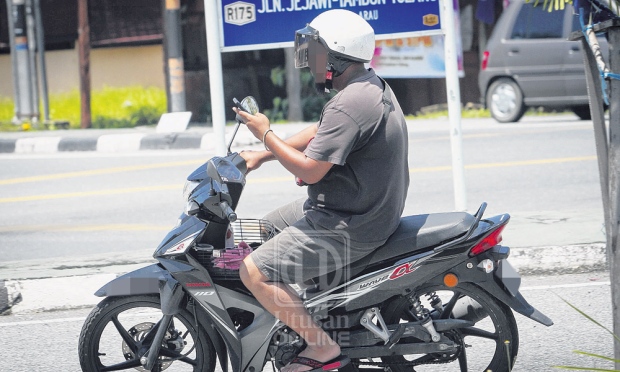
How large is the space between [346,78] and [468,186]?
18.7 feet

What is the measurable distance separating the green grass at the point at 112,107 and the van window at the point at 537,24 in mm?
6085

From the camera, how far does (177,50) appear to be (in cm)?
1396

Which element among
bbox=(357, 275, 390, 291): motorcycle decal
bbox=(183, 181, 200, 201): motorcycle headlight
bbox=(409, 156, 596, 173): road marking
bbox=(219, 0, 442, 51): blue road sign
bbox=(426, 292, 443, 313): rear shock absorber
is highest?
bbox=(219, 0, 442, 51): blue road sign

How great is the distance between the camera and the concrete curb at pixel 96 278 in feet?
19.1

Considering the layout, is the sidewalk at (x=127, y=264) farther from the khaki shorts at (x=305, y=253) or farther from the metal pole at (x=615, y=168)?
the metal pole at (x=615, y=168)

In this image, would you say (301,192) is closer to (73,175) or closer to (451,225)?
(73,175)

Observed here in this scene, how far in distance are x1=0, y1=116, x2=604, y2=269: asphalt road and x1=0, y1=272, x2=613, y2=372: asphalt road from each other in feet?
2.05

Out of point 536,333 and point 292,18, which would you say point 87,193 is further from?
point 536,333

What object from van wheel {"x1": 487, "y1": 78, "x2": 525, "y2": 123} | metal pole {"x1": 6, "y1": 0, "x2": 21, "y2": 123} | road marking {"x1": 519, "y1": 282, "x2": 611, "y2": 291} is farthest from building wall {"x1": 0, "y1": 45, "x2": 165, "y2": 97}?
road marking {"x1": 519, "y1": 282, "x2": 611, "y2": 291}

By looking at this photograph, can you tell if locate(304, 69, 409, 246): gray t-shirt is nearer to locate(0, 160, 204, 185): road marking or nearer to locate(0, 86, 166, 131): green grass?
locate(0, 160, 204, 185): road marking

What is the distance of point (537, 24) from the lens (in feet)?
45.1

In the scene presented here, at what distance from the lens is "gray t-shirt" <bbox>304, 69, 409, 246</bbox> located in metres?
3.70

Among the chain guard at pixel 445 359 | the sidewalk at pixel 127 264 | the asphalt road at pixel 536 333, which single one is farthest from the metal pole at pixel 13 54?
the chain guard at pixel 445 359

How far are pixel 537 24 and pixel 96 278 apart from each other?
9474 millimetres
